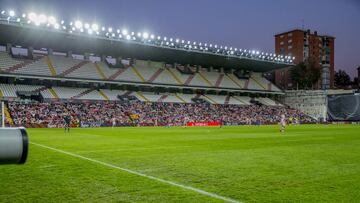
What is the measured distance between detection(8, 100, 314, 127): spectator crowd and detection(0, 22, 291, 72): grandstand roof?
11.2 metres

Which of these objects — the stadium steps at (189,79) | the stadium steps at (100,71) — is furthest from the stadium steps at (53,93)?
the stadium steps at (189,79)

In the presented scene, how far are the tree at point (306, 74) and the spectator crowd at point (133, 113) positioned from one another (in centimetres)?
3253

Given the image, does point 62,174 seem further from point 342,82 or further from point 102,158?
point 342,82

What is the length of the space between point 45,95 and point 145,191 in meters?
53.2

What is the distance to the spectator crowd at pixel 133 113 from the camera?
162 ft

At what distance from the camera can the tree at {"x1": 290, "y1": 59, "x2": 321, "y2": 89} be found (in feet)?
353

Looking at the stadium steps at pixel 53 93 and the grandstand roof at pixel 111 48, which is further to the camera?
the stadium steps at pixel 53 93

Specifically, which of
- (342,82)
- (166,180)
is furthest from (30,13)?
(342,82)

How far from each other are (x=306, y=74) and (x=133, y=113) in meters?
69.0

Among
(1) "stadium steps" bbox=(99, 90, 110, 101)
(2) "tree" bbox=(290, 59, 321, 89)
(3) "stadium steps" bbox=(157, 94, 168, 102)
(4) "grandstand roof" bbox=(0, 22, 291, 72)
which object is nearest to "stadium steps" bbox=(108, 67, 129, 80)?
(1) "stadium steps" bbox=(99, 90, 110, 101)

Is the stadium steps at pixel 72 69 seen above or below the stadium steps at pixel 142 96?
above

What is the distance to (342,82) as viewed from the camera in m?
138

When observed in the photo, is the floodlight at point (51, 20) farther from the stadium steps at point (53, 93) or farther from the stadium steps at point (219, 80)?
the stadium steps at point (219, 80)

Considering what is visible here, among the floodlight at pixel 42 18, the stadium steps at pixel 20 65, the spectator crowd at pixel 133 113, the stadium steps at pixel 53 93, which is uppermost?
the floodlight at pixel 42 18
